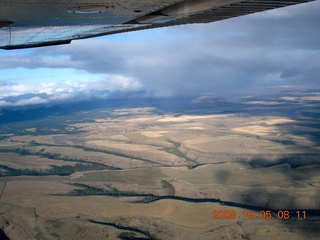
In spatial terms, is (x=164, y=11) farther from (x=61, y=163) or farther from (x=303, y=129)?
(x=303, y=129)
